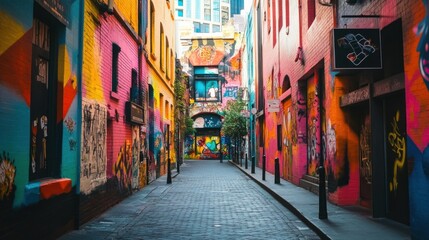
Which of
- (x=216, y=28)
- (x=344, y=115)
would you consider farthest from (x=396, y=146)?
(x=216, y=28)

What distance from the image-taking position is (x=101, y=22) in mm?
10141

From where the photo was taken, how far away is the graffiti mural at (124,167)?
39.0 feet

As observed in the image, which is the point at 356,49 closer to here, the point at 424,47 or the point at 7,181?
the point at 424,47

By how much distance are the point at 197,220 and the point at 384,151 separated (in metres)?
3.87

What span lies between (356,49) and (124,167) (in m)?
7.07

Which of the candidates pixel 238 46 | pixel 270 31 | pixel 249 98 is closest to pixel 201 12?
pixel 238 46

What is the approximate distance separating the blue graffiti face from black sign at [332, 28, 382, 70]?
82.1 inches

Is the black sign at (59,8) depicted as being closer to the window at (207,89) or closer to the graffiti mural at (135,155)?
the graffiti mural at (135,155)

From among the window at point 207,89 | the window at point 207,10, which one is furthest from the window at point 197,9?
the window at point 207,89

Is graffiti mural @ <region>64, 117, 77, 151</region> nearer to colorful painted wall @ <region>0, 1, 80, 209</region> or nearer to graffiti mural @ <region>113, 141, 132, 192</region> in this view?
colorful painted wall @ <region>0, 1, 80, 209</region>

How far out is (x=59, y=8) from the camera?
7.26 m

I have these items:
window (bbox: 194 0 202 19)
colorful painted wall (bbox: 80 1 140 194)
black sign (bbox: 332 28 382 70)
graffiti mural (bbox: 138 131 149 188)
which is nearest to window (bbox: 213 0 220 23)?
window (bbox: 194 0 202 19)

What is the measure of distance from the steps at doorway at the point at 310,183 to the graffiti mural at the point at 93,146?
6081mm

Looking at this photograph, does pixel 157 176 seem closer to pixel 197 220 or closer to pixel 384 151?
pixel 197 220
